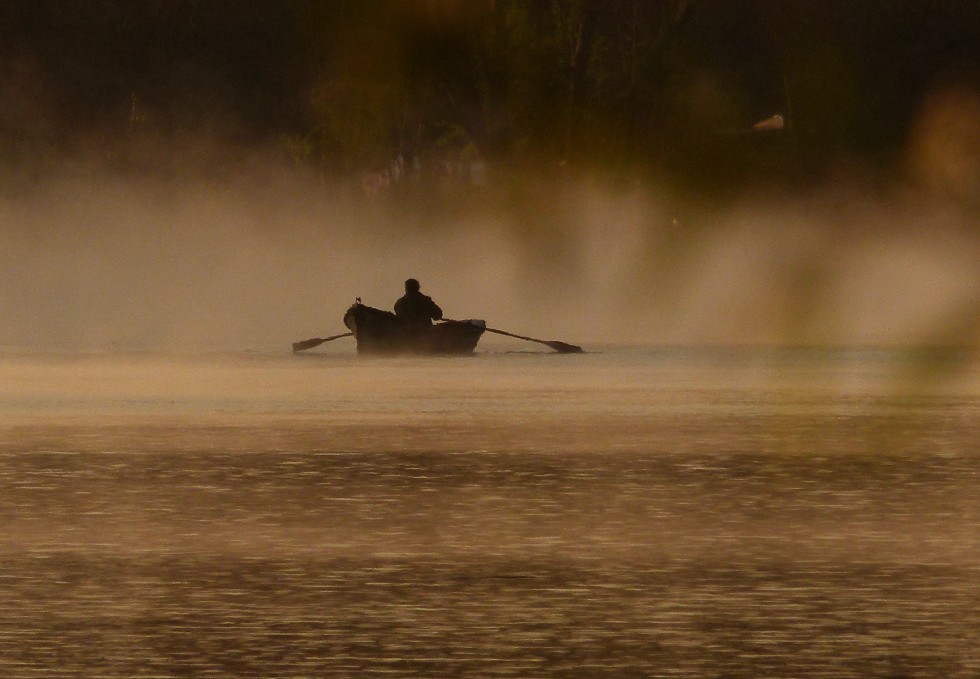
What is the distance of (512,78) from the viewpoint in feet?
199

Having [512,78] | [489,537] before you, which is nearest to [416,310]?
[512,78]

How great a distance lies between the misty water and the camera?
11352 millimetres

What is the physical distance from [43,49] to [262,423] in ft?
159

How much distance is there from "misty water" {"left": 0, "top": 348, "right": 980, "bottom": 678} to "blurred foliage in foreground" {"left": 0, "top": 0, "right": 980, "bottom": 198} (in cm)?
3127

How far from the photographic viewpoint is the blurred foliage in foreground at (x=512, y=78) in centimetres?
6147

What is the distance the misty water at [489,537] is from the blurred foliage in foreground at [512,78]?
31.3 meters

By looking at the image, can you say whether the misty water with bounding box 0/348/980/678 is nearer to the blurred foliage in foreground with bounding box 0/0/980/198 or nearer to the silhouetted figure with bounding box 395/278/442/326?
the silhouetted figure with bounding box 395/278/442/326

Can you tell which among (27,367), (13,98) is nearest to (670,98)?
(13,98)

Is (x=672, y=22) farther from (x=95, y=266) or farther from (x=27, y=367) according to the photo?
(x=95, y=266)

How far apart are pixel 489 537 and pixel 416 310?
27.8 m

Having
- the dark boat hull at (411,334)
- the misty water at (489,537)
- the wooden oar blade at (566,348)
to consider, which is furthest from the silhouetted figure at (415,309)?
the misty water at (489,537)

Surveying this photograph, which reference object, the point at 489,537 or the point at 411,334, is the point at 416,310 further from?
the point at 489,537

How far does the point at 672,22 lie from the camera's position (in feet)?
198

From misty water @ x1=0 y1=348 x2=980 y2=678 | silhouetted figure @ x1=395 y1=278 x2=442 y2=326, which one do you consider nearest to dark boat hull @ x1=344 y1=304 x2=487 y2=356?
silhouetted figure @ x1=395 y1=278 x2=442 y2=326
